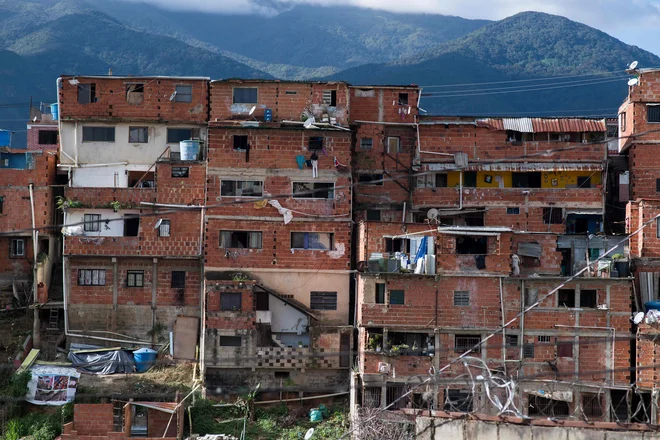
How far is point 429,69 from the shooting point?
119 m

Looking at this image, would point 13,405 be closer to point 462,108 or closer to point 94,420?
point 94,420

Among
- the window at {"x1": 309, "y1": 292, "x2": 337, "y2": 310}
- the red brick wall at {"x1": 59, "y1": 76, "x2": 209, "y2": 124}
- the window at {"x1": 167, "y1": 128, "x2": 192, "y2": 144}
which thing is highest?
the red brick wall at {"x1": 59, "y1": 76, "x2": 209, "y2": 124}

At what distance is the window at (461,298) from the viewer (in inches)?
1565

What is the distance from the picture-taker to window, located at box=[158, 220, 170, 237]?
4200cm

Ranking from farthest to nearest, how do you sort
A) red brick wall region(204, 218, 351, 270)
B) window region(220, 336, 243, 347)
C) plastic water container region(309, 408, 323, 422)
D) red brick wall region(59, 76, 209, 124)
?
red brick wall region(59, 76, 209, 124), red brick wall region(204, 218, 351, 270), window region(220, 336, 243, 347), plastic water container region(309, 408, 323, 422)

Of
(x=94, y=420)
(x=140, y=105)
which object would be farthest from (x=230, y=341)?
(x=140, y=105)

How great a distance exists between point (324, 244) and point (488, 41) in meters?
98.1

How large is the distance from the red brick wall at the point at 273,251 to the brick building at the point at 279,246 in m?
0.04

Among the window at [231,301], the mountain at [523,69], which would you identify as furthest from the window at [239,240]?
the mountain at [523,69]

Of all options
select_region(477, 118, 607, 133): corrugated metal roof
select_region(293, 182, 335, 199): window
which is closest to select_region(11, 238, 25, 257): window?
select_region(293, 182, 335, 199): window

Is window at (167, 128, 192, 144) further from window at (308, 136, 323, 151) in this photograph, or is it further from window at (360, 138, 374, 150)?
window at (360, 138, 374, 150)

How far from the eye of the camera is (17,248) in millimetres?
44219

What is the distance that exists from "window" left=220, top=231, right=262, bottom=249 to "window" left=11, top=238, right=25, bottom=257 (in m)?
8.12

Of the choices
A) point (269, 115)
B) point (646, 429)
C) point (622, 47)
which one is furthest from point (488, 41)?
point (646, 429)
